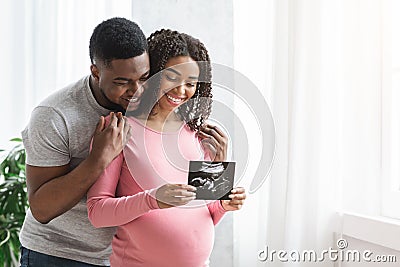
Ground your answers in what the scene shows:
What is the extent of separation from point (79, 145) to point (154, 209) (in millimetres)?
271

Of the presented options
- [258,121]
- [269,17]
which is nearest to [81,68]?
[269,17]

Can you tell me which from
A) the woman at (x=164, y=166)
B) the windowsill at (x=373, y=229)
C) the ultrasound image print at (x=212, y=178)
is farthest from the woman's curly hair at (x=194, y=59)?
the windowsill at (x=373, y=229)

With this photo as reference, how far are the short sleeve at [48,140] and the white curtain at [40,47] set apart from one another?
98cm

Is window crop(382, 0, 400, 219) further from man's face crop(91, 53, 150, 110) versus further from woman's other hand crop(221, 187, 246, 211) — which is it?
man's face crop(91, 53, 150, 110)

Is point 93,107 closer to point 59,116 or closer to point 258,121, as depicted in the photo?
point 59,116

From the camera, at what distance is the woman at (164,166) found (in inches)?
56.8

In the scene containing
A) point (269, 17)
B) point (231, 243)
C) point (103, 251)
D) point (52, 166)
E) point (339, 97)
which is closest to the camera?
point (52, 166)

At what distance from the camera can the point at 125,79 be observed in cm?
144

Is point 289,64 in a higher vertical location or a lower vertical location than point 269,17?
lower

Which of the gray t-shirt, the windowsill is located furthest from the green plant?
the windowsill

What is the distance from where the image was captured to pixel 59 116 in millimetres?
1537

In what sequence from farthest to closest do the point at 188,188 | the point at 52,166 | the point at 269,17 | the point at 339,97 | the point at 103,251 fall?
the point at 269,17 < the point at 339,97 < the point at 103,251 < the point at 52,166 < the point at 188,188

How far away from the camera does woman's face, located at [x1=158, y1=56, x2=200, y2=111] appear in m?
1.42

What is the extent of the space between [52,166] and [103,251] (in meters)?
0.28
